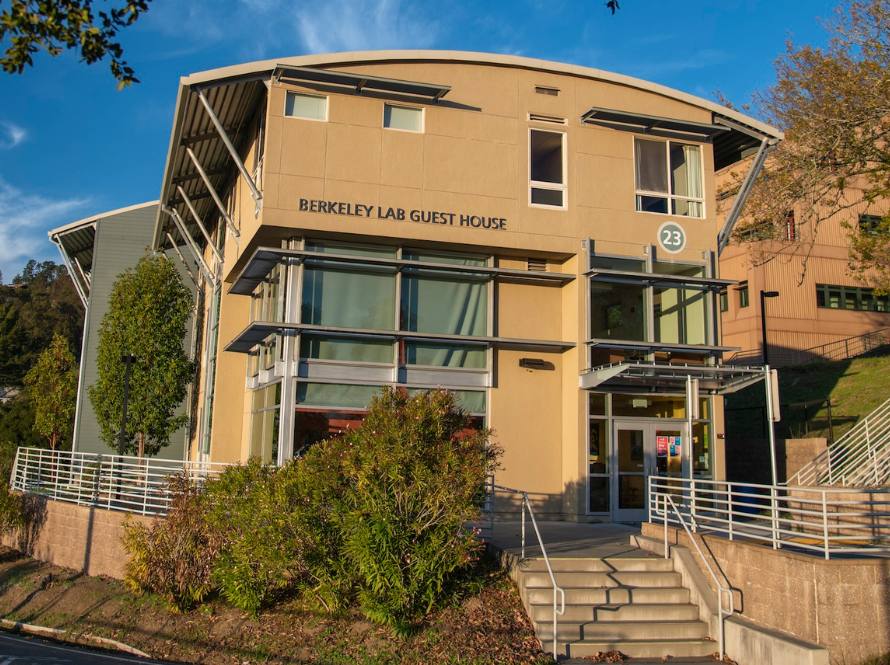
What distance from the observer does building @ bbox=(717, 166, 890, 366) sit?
39.8 meters

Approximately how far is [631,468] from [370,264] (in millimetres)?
7197

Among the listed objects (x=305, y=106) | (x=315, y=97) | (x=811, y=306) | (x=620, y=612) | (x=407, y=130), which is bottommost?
(x=620, y=612)

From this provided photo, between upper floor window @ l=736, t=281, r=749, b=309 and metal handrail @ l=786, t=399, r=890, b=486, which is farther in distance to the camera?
upper floor window @ l=736, t=281, r=749, b=309

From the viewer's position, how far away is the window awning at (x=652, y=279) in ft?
62.3

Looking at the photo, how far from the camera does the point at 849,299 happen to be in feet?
136

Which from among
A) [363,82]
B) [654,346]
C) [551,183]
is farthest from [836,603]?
[363,82]

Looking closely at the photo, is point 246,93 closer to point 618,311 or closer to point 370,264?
point 370,264

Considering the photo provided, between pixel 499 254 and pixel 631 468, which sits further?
pixel 499 254

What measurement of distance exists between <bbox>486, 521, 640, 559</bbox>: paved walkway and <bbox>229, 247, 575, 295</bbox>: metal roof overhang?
535 cm

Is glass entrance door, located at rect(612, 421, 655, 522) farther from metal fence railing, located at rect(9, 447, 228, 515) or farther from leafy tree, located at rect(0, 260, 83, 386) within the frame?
leafy tree, located at rect(0, 260, 83, 386)

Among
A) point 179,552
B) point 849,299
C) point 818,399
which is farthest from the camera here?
point 849,299

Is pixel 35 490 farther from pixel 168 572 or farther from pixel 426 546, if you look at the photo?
pixel 426 546

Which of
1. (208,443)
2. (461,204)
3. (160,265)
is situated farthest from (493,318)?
(160,265)

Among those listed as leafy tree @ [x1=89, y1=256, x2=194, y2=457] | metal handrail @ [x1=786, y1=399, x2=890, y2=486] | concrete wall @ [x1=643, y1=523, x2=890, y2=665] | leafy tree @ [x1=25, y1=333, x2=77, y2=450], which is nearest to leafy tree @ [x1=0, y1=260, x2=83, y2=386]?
leafy tree @ [x1=25, y1=333, x2=77, y2=450]
